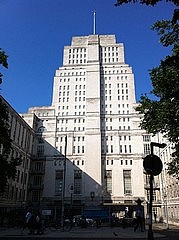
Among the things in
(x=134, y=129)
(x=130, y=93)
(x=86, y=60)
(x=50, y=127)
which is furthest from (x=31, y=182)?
(x=86, y=60)

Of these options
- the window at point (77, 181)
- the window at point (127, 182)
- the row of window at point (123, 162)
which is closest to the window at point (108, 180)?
the row of window at point (123, 162)

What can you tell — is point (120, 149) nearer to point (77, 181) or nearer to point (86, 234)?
point (77, 181)

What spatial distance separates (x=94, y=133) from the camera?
78.9 meters

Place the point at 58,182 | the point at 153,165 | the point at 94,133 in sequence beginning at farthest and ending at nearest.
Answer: the point at 94,133
the point at 58,182
the point at 153,165

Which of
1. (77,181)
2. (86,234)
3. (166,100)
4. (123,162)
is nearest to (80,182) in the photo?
(77,181)

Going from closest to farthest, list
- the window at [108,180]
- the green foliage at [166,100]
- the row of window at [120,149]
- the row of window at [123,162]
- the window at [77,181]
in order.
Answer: the green foliage at [166,100] < the window at [108,180] < the window at [77,181] < the row of window at [123,162] < the row of window at [120,149]

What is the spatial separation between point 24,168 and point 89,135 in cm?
2189

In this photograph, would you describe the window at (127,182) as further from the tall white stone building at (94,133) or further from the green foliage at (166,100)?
the green foliage at (166,100)

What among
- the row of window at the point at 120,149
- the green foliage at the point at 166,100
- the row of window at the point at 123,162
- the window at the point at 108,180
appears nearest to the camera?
the green foliage at the point at 166,100

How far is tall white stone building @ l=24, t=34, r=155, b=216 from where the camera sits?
73812 mm

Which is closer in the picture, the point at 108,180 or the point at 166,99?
the point at 166,99

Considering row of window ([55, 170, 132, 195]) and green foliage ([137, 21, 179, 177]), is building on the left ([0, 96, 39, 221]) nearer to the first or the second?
row of window ([55, 170, 132, 195])

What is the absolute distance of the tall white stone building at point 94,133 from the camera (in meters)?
73.8

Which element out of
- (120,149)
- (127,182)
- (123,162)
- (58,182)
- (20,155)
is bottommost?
(58,182)
